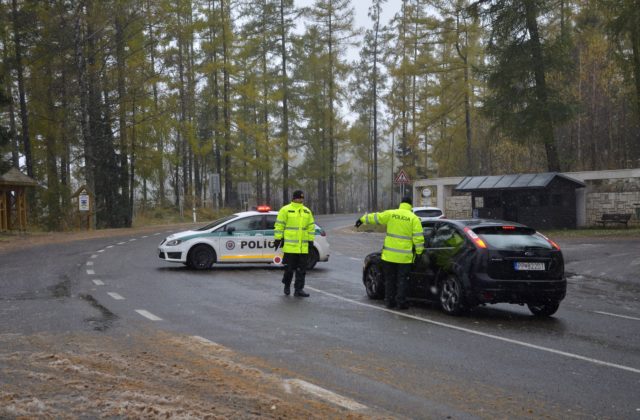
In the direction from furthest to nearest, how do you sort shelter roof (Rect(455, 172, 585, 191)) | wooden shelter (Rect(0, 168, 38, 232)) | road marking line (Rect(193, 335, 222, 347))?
wooden shelter (Rect(0, 168, 38, 232))
shelter roof (Rect(455, 172, 585, 191))
road marking line (Rect(193, 335, 222, 347))

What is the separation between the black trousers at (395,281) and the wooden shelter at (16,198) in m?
26.6

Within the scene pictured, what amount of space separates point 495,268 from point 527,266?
50 centimetres

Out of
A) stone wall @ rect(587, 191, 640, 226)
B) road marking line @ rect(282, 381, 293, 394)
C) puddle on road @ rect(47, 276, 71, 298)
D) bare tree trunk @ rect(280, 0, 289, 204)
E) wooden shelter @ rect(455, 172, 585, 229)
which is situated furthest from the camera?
bare tree trunk @ rect(280, 0, 289, 204)

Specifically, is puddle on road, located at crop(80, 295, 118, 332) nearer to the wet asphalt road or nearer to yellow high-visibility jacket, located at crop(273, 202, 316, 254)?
the wet asphalt road

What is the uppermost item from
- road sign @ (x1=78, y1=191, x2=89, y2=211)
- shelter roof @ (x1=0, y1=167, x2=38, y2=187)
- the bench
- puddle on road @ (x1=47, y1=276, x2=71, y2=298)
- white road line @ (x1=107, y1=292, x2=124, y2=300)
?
shelter roof @ (x1=0, y1=167, x2=38, y2=187)

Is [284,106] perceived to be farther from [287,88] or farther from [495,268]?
[495,268]

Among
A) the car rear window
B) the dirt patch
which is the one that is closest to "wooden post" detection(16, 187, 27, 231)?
the car rear window

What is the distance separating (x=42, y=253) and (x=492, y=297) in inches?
642

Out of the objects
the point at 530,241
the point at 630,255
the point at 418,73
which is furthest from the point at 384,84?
the point at 530,241

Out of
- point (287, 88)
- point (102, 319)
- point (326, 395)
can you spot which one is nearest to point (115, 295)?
point (102, 319)

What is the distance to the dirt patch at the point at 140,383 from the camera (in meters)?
5.41

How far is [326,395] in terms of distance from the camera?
6.11 m

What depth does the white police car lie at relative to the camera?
57.8ft

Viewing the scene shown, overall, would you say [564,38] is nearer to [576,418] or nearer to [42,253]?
[42,253]
